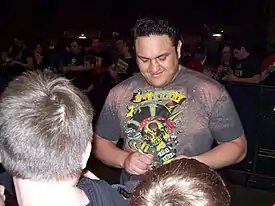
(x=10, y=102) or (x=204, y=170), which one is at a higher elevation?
(x=10, y=102)

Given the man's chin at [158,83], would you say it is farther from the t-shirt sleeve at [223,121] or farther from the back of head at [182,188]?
the back of head at [182,188]

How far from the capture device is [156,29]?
7.59ft

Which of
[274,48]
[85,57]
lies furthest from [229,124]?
[274,48]

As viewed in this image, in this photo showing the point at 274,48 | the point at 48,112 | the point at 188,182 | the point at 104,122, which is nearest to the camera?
the point at 188,182

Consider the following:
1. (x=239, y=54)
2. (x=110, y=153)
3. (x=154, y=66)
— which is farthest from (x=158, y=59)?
(x=239, y=54)

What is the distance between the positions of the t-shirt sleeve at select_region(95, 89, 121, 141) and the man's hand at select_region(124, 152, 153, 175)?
28 centimetres

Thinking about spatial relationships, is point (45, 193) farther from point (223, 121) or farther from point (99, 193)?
point (223, 121)

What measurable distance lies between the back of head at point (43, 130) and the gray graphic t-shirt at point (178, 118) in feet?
3.25

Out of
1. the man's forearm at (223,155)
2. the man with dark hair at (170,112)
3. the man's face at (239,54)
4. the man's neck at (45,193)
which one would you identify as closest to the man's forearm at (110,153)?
the man with dark hair at (170,112)

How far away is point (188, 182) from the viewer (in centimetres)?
108

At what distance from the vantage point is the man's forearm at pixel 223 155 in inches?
87.7

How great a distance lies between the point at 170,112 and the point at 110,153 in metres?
0.34

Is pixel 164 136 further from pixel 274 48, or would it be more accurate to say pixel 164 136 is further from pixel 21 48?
pixel 274 48

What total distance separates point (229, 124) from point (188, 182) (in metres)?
1.24
